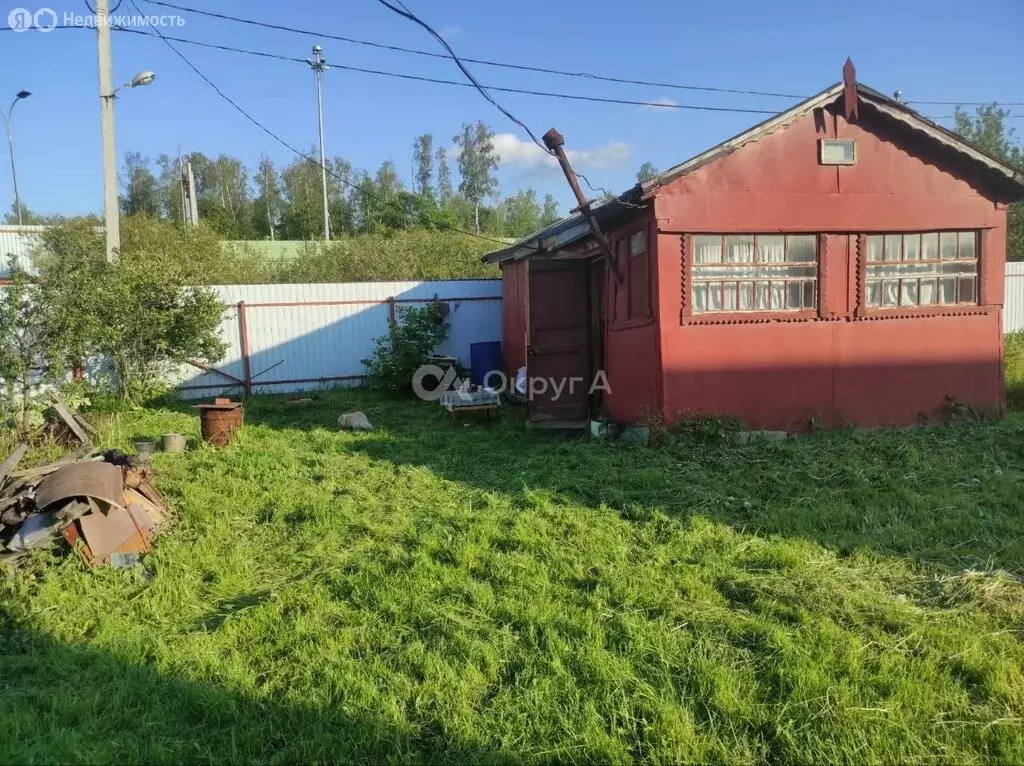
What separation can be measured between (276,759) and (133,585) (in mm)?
2408

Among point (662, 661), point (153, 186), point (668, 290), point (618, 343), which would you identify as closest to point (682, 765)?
point (662, 661)

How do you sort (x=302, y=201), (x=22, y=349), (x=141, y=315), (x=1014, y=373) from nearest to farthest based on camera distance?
(x=22, y=349) → (x=141, y=315) → (x=1014, y=373) → (x=302, y=201)

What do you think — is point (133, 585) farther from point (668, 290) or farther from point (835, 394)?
point (835, 394)

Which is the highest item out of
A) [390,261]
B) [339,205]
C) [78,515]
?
[339,205]

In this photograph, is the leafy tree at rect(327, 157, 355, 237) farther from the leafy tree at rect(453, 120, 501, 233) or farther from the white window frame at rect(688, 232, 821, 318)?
the white window frame at rect(688, 232, 821, 318)

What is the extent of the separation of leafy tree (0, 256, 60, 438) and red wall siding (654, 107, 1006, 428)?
23.8 ft

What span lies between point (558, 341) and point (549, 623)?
20.3 feet

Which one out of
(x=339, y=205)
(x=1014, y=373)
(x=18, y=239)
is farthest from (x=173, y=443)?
(x=339, y=205)

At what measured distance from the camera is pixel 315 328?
13055mm

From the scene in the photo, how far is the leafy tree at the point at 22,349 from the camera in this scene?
741 cm

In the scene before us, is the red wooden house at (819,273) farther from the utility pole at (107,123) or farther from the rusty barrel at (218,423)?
the utility pole at (107,123)

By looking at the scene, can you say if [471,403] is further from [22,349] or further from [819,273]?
[22,349]

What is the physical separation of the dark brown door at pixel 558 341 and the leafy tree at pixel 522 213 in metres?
39.3

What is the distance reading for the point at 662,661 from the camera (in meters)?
3.06
